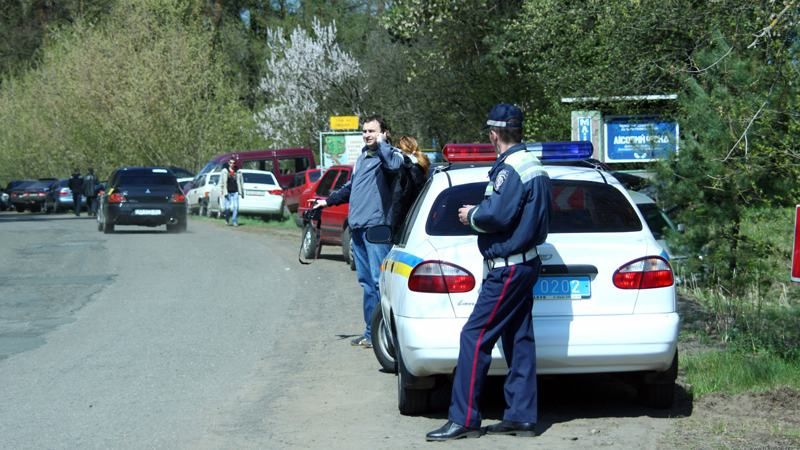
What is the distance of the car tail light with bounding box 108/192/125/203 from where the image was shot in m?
32.8

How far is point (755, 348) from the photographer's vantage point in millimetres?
10375

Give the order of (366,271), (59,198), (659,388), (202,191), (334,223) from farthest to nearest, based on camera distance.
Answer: (59,198), (202,191), (334,223), (366,271), (659,388)

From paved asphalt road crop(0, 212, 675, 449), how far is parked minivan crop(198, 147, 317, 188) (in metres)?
24.8

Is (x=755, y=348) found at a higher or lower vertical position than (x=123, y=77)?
lower

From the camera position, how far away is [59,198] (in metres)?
59.2

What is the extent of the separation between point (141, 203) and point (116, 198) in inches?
25.4

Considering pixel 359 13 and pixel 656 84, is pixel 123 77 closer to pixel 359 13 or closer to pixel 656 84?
pixel 359 13

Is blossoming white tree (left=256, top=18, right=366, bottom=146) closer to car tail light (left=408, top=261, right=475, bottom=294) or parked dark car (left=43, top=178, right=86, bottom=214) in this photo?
parked dark car (left=43, top=178, right=86, bottom=214)

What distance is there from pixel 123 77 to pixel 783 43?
5282 cm

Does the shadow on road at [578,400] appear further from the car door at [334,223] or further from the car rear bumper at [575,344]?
the car door at [334,223]

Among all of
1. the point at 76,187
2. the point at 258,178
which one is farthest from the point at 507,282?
the point at 76,187

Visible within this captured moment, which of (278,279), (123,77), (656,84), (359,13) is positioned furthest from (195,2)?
(656,84)

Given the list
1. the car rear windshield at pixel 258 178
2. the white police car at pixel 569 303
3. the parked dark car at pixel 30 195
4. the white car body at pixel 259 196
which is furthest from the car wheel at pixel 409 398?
the parked dark car at pixel 30 195

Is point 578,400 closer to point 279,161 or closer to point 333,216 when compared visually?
point 333,216
